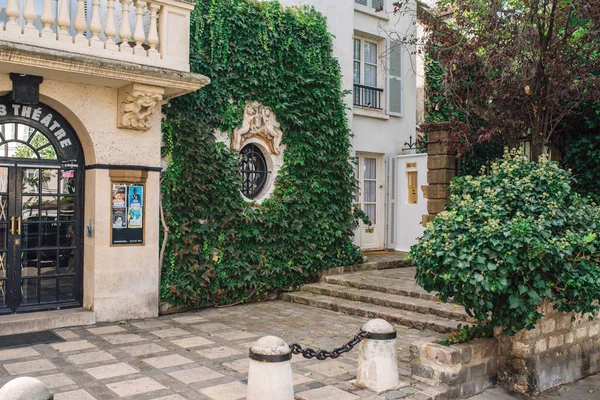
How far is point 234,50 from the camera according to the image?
9227 mm

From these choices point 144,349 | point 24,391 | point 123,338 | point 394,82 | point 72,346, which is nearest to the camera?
point 24,391

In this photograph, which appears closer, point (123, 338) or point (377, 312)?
point (123, 338)

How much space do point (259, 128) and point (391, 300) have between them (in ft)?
11.9

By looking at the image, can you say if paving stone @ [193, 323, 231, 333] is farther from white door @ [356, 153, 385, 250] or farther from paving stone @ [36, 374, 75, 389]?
white door @ [356, 153, 385, 250]

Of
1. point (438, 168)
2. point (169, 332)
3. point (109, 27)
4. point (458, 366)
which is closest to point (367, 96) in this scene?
point (438, 168)

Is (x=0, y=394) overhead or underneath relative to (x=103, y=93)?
underneath

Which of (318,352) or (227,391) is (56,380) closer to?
(227,391)

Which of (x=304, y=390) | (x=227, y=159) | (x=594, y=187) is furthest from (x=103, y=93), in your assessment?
(x=594, y=187)

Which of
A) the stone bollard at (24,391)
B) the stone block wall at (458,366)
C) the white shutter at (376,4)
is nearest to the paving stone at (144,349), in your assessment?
the stone block wall at (458,366)

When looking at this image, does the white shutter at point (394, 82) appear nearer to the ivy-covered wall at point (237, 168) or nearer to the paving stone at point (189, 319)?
the ivy-covered wall at point (237, 168)

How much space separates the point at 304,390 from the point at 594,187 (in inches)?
269

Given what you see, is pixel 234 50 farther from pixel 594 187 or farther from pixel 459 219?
pixel 594 187

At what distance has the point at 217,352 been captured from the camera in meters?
6.29

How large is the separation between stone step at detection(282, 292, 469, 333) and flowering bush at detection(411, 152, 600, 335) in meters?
1.44
